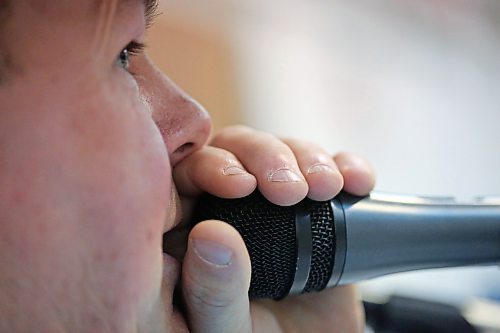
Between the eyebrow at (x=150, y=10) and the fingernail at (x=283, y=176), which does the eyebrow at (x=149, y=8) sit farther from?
the fingernail at (x=283, y=176)

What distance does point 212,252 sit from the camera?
0.49m

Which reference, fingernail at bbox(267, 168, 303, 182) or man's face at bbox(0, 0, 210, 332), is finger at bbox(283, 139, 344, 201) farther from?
man's face at bbox(0, 0, 210, 332)

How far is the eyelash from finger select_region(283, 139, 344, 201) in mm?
194

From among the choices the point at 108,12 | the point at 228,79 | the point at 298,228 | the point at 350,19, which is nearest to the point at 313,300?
the point at 298,228

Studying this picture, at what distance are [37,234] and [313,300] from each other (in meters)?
0.41

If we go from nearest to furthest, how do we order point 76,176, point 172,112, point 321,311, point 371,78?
point 76,176, point 172,112, point 321,311, point 371,78

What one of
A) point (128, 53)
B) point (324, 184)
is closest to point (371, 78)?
point (324, 184)

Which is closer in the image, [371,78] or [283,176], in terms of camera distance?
[283,176]

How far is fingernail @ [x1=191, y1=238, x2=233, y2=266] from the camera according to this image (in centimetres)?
49

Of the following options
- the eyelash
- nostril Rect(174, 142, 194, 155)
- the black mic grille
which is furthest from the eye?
the black mic grille

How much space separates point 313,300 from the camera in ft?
2.50

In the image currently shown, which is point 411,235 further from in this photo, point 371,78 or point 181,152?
point 371,78

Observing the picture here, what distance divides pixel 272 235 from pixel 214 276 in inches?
3.6

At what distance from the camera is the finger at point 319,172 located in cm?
60
